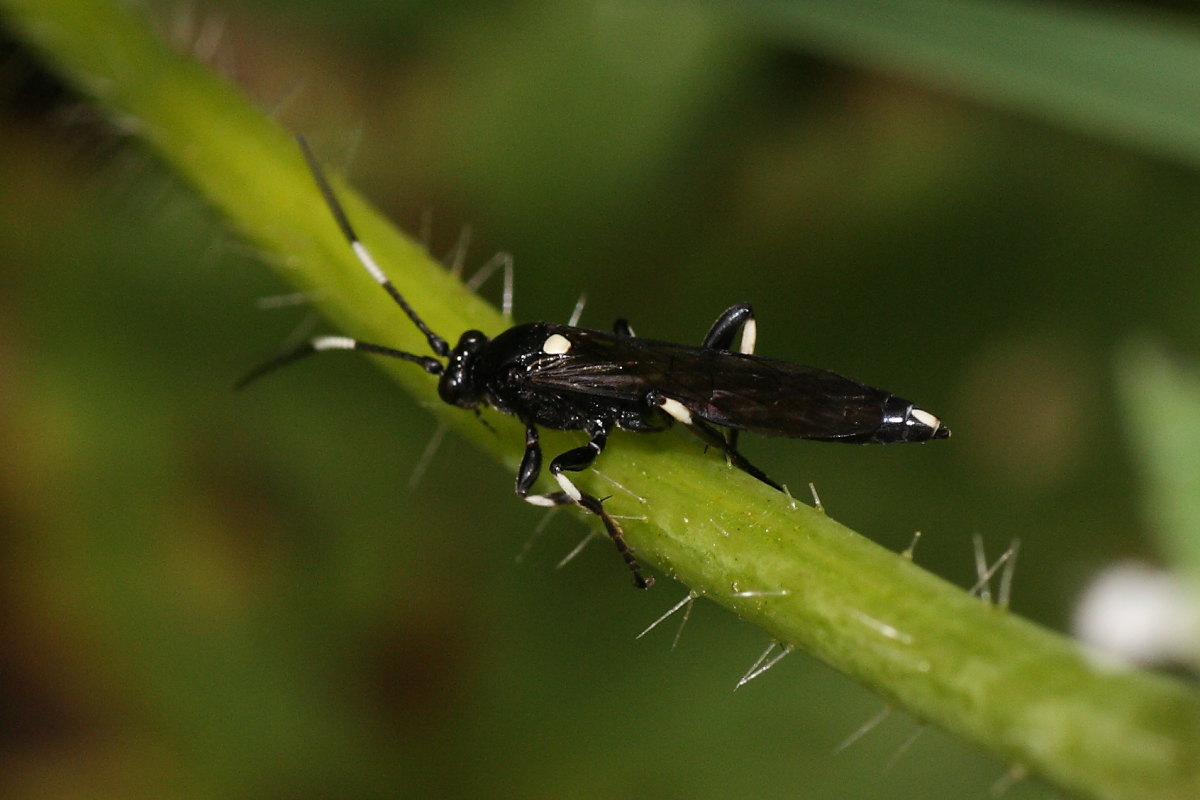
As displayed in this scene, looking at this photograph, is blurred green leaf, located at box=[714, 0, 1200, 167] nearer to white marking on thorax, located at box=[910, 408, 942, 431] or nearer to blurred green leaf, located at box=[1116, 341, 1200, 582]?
white marking on thorax, located at box=[910, 408, 942, 431]

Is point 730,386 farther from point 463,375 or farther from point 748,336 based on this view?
point 463,375

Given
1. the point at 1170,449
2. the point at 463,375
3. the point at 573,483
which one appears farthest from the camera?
the point at 463,375

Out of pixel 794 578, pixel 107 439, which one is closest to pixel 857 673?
pixel 794 578

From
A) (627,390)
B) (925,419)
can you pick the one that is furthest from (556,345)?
(925,419)

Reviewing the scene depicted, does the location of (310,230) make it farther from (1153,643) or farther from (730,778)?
(730,778)

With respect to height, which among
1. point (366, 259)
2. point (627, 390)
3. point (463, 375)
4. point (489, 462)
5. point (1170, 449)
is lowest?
point (489, 462)

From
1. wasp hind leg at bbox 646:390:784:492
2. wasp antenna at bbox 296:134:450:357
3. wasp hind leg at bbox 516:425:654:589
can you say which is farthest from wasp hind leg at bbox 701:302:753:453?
wasp antenna at bbox 296:134:450:357

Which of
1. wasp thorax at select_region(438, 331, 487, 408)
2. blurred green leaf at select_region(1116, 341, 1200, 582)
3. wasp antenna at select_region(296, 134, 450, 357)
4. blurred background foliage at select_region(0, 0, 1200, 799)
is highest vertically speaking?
blurred green leaf at select_region(1116, 341, 1200, 582)
